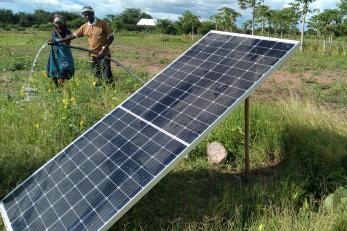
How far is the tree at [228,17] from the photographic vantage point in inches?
2079

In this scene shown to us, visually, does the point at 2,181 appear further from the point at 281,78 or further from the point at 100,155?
the point at 281,78

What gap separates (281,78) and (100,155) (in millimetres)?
11416

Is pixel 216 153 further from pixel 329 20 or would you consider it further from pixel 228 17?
pixel 228 17

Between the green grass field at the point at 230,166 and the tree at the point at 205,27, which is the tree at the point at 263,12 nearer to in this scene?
the tree at the point at 205,27

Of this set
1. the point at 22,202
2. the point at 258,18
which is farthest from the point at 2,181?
the point at 258,18

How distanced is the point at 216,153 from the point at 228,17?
5004 centimetres

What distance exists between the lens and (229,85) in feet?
13.6

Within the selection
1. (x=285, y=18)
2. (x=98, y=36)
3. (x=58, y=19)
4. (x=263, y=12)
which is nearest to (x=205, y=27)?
(x=263, y=12)

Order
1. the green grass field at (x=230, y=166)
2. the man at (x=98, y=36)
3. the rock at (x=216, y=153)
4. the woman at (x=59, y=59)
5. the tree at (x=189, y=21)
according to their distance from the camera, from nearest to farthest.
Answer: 1. the green grass field at (x=230, y=166)
2. the rock at (x=216, y=153)
3. the woman at (x=59, y=59)
4. the man at (x=98, y=36)
5. the tree at (x=189, y=21)

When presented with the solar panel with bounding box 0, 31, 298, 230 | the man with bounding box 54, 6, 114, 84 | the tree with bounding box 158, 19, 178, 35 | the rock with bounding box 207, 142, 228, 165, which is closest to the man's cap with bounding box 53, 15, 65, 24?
the man with bounding box 54, 6, 114, 84

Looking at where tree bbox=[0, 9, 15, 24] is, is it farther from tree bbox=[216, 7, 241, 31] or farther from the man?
the man

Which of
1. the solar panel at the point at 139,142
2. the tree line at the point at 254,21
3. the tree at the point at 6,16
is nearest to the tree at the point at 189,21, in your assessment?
the tree line at the point at 254,21

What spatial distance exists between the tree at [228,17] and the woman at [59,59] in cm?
4493

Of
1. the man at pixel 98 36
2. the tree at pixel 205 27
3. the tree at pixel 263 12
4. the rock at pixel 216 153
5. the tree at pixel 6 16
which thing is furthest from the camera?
the tree at pixel 205 27
